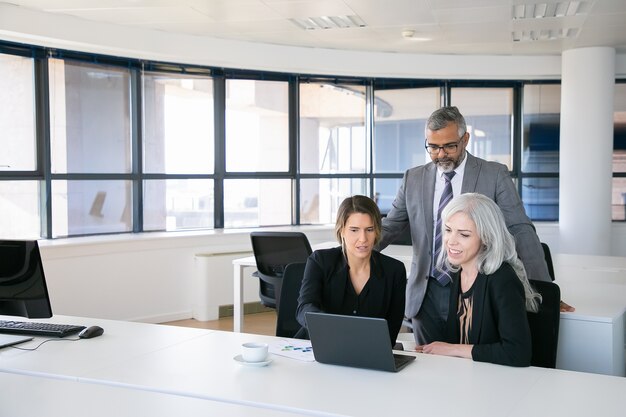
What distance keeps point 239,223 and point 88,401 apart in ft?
18.0

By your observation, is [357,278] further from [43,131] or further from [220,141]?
[220,141]

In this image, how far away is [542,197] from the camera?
26.9ft

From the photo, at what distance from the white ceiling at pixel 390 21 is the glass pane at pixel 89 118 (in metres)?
0.67

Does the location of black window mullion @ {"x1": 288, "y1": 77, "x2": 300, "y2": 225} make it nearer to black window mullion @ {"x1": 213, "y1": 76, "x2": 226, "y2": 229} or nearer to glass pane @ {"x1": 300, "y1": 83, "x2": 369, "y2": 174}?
glass pane @ {"x1": 300, "y1": 83, "x2": 369, "y2": 174}

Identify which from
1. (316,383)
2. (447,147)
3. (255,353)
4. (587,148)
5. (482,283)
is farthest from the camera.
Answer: (587,148)

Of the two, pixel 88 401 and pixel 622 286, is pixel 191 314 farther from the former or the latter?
pixel 88 401

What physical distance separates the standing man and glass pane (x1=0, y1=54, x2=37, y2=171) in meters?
3.93

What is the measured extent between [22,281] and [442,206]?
179 centimetres

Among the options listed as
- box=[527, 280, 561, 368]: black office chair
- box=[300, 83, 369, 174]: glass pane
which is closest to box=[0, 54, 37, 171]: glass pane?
box=[300, 83, 369, 174]: glass pane

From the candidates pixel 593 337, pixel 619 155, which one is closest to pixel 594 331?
pixel 593 337

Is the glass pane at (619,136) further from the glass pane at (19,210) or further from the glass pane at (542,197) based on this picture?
the glass pane at (19,210)

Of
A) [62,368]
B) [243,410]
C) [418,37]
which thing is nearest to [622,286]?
[243,410]

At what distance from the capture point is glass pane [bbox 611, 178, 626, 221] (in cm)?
803

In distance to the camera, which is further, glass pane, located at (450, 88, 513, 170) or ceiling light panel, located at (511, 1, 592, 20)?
glass pane, located at (450, 88, 513, 170)
